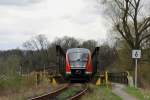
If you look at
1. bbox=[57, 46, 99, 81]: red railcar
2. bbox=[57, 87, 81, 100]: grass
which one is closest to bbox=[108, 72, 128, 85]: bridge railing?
bbox=[57, 46, 99, 81]: red railcar

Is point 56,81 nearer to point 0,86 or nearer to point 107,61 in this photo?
point 0,86

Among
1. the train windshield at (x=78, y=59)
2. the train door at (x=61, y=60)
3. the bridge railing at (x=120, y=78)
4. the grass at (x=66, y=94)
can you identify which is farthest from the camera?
the bridge railing at (x=120, y=78)

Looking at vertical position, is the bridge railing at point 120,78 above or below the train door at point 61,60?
below

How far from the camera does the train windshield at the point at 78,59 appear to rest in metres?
35.9

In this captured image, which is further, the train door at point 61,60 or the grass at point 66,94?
the train door at point 61,60

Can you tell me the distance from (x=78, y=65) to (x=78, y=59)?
1.60 feet

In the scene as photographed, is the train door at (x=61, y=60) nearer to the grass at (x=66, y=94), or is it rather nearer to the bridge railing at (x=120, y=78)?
the bridge railing at (x=120, y=78)

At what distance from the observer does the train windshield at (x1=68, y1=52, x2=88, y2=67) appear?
1414 inches

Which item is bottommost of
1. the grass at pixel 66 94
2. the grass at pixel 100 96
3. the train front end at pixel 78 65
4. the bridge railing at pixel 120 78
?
the grass at pixel 66 94

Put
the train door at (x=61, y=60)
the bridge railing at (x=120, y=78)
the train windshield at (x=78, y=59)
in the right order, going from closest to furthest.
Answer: the train windshield at (x=78, y=59)
the train door at (x=61, y=60)
the bridge railing at (x=120, y=78)

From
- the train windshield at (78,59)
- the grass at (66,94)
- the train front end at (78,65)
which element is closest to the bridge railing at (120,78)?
the train front end at (78,65)

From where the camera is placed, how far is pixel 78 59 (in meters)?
36.0

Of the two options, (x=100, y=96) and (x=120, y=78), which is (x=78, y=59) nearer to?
(x=120, y=78)

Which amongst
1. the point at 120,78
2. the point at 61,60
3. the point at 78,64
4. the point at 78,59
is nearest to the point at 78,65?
the point at 78,64
